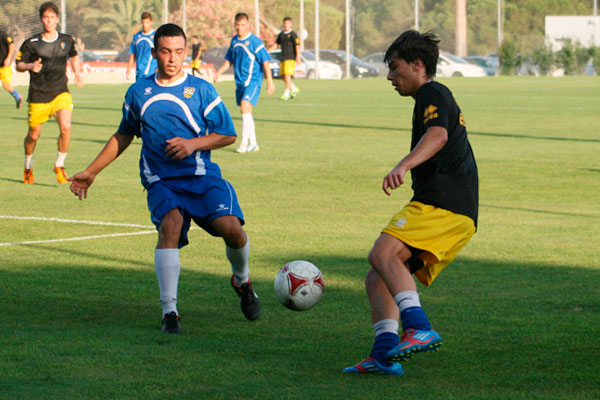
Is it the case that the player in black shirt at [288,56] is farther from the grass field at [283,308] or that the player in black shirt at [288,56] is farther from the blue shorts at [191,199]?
the blue shorts at [191,199]

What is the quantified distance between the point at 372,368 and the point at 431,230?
2.29 ft

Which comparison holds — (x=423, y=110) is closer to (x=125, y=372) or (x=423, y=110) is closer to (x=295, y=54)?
(x=125, y=372)

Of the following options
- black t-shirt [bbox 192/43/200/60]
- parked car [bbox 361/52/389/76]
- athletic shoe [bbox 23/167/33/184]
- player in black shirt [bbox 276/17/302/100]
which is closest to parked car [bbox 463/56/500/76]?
parked car [bbox 361/52/389/76]

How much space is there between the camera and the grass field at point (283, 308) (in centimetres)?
484

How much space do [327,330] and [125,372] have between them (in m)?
1.31

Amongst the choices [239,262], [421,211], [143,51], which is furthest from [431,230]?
[143,51]

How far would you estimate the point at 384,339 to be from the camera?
16.0ft

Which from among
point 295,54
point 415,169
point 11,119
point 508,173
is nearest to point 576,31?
point 295,54

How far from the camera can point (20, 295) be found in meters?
6.79

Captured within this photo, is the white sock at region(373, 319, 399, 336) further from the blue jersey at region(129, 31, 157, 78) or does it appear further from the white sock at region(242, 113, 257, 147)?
the blue jersey at region(129, 31, 157, 78)

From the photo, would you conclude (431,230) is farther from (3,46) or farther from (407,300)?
(3,46)

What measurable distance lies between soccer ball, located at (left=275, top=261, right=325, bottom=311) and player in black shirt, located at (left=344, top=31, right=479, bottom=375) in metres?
0.85

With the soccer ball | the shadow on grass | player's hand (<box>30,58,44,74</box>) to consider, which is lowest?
the shadow on grass

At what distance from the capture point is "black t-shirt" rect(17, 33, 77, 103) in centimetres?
1317
